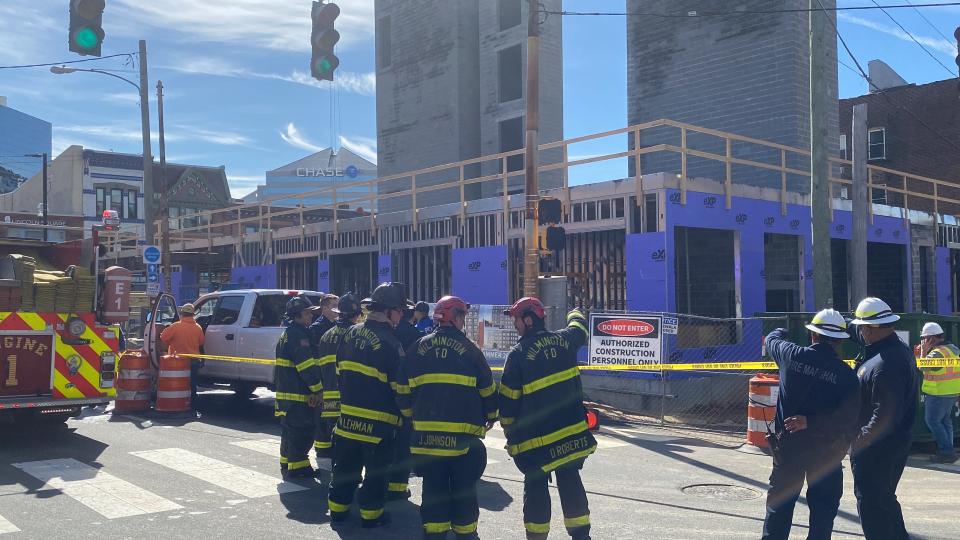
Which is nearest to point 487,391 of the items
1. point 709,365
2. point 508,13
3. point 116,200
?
point 709,365

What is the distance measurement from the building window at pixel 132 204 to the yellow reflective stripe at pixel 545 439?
54.9 metres

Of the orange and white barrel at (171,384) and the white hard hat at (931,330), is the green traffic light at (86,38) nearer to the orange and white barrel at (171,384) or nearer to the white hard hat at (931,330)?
the orange and white barrel at (171,384)

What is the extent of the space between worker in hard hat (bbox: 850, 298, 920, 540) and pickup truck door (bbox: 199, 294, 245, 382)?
31.6 feet

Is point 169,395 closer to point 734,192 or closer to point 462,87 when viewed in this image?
point 734,192

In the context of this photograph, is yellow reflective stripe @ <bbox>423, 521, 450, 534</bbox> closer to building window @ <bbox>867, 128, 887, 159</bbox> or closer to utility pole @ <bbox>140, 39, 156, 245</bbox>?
utility pole @ <bbox>140, 39, 156, 245</bbox>

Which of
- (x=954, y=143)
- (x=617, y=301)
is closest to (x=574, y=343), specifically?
(x=617, y=301)

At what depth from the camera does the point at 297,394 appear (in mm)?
7824

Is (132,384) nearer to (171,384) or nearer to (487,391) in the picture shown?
(171,384)

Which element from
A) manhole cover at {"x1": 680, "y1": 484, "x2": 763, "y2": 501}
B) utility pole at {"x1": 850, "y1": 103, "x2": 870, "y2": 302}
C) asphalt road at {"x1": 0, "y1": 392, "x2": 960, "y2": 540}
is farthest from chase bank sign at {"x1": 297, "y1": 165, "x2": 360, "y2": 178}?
manhole cover at {"x1": 680, "y1": 484, "x2": 763, "y2": 501}

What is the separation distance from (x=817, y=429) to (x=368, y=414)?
10.2 feet

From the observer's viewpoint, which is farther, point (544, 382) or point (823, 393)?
point (544, 382)

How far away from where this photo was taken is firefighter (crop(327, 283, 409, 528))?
20.1 ft

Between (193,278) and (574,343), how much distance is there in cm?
2674

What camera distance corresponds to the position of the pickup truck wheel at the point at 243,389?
13502 millimetres
